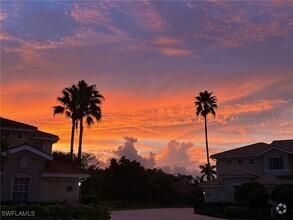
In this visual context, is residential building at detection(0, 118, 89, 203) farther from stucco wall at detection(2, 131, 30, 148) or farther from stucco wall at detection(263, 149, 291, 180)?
stucco wall at detection(263, 149, 291, 180)

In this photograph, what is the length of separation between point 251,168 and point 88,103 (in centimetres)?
2247

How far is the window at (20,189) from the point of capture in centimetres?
2433

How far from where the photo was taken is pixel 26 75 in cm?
2600

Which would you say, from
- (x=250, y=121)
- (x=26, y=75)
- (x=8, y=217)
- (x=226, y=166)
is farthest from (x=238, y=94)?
(x=8, y=217)

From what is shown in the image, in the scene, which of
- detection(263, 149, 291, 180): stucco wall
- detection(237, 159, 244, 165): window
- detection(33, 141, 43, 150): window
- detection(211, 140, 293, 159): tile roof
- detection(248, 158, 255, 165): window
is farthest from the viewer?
detection(237, 159, 244, 165): window

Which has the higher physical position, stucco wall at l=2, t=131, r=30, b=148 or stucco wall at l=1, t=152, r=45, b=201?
stucco wall at l=2, t=131, r=30, b=148

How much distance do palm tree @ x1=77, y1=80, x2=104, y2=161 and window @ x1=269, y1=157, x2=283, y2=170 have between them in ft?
72.4

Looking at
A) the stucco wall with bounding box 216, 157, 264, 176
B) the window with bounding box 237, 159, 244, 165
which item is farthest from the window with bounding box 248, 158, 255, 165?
the window with bounding box 237, 159, 244, 165

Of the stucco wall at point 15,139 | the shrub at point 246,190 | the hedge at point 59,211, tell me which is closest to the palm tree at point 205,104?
the shrub at point 246,190

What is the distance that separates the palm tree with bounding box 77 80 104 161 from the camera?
40.7 metres

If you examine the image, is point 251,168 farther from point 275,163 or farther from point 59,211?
point 59,211

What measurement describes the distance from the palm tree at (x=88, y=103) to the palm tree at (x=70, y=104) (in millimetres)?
A: 562

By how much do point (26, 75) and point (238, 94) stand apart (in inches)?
772

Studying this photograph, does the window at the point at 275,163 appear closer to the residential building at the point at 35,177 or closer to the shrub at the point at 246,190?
Result: the shrub at the point at 246,190
